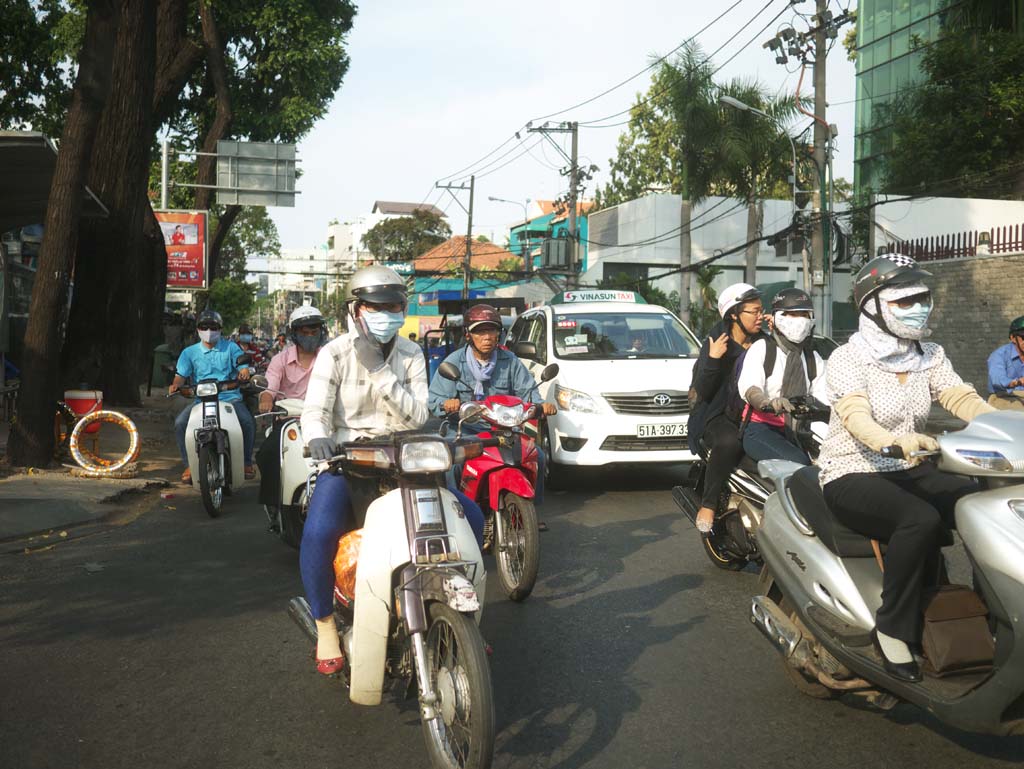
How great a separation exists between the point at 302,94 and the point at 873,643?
26319 millimetres

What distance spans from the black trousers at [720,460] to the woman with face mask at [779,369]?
95mm

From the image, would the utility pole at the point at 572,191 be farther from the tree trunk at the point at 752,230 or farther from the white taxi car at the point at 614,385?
the white taxi car at the point at 614,385

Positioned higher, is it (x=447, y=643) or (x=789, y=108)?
(x=789, y=108)

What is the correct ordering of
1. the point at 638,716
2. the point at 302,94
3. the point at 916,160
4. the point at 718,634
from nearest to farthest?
the point at 638,716, the point at 718,634, the point at 302,94, the point at 916,160

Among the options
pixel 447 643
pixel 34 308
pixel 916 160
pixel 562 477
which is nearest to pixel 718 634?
pixel 447 643

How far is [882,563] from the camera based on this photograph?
3934 millimetres

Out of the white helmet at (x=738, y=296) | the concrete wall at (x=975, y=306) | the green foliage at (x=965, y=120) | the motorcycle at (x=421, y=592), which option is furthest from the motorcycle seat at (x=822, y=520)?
the green foliage at (x=965, y=120)

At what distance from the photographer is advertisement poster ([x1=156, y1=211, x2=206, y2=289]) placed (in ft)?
97.6

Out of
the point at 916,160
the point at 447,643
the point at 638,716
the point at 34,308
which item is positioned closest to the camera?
the point at 447,643

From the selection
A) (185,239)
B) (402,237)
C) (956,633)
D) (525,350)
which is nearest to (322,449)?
(956,633)

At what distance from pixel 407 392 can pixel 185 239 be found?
2685 centimetres

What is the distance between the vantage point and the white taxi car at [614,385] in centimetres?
1041

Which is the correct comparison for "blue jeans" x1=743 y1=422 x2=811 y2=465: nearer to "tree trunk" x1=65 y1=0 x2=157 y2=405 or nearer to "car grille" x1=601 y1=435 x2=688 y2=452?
"car grille" x1=601 y1=435 x2=688 y2=452

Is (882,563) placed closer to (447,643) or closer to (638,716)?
(638,716)
